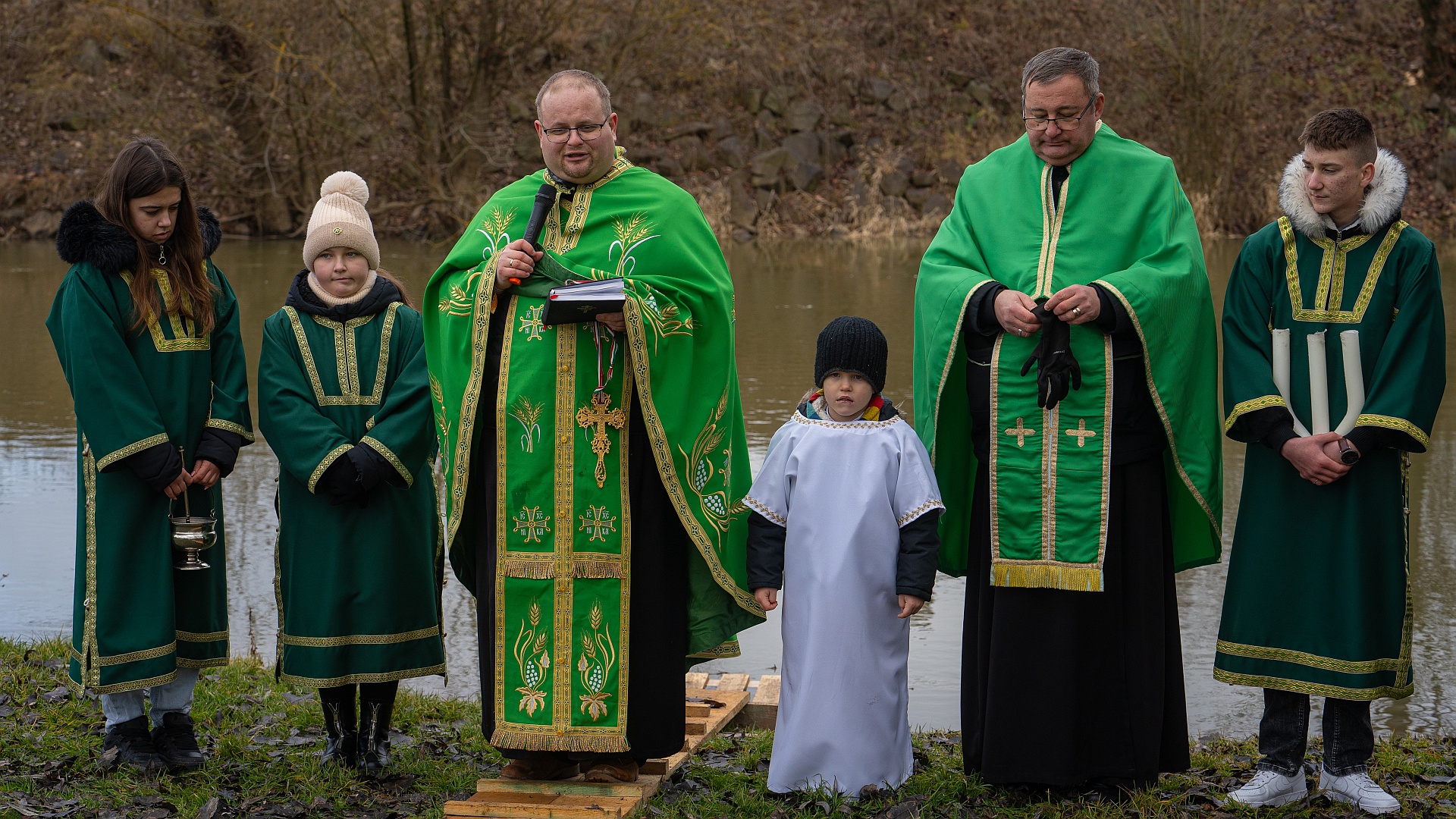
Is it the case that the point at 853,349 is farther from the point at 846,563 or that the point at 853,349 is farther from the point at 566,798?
the point at 566,798

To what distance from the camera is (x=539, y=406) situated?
410 cm

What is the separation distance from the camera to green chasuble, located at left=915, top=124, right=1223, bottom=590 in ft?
13.1

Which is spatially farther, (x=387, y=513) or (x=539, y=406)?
(x=387, y=513)

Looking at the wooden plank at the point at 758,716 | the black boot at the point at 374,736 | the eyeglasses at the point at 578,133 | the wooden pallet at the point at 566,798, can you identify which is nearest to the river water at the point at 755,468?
the wooden plank at the point at 758,716

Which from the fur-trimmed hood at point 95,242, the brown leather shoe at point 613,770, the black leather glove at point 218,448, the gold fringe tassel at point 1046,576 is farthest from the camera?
the black leather glove at point 218,448

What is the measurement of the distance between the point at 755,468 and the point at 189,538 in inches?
171

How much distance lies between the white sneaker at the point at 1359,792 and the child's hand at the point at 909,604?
4.16 ft

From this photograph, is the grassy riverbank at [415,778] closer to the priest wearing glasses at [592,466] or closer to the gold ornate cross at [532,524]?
the priest wearing glasses at [592,466]

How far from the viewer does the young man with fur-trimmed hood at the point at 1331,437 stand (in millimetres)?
3924

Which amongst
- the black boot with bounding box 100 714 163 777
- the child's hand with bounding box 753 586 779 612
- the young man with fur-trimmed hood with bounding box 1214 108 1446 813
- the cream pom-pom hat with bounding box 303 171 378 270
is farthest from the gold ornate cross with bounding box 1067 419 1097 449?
the black boot with bounding box 100 714 163 777

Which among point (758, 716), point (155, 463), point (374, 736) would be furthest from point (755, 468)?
point (155, 463)

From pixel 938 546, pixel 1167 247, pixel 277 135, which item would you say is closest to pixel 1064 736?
pixel 938 546

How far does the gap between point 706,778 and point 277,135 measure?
17.2 m

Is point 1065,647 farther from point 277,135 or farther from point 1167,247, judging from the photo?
point 277,135
